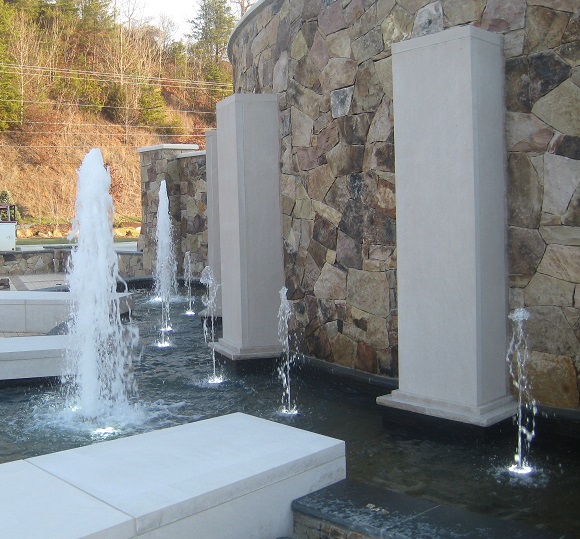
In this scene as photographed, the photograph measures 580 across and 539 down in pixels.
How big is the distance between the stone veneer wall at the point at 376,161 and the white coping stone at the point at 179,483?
1904 millimetres

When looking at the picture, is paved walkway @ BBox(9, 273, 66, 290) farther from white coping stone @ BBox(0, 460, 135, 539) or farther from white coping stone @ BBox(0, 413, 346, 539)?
white coping stone @ BBox(0, 460, 135, 539)

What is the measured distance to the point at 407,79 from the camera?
4434mm

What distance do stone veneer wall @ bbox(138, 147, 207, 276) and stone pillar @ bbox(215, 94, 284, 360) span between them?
7220 mm

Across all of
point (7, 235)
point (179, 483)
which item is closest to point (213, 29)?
point (7, 235)

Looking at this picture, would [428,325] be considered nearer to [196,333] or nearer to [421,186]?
[421,186]

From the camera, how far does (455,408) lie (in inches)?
169

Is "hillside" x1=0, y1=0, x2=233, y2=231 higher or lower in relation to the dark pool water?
higher

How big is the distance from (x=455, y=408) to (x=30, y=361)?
11.9 ft

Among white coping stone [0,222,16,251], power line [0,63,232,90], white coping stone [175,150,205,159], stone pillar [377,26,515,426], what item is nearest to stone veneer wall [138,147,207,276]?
white coping stone [175,150,205,159]

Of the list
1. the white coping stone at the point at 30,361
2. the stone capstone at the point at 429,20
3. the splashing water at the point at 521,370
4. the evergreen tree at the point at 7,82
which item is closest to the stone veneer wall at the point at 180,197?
the white coping stone at the point at 30,361

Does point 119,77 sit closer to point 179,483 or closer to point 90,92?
point 90,92

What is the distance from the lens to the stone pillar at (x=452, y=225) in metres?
4.16

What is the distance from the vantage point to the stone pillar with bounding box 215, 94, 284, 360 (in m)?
6.34

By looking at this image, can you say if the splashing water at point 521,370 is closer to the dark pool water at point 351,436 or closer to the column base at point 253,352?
the dark pool water at point 351,436
